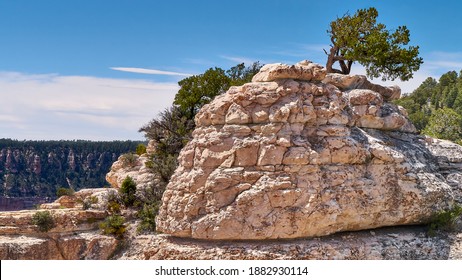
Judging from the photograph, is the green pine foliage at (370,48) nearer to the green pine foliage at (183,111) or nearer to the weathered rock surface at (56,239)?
the green pine foliage at (183,111)

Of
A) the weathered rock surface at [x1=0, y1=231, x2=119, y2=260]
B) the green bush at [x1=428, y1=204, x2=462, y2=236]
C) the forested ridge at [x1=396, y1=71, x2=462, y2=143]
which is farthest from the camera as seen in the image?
the forested ridge at [x1=396, y1=71, x2=462, y2=143]

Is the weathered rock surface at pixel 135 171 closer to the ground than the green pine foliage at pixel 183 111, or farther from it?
closer to the ground

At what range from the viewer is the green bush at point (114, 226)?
75.0ft

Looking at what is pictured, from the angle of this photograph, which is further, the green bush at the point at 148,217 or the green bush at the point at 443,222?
the green bush at the point at 148,217

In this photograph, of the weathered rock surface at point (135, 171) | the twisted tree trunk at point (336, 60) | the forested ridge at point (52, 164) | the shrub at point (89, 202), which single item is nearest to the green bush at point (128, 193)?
the weathered rock surface at point (135, 171)

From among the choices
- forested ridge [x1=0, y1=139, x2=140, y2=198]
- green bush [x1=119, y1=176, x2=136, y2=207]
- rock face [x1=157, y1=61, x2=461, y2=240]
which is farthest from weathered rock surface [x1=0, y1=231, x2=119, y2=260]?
forested ridge [x1=0, y1=139, x2=140, y2=198]

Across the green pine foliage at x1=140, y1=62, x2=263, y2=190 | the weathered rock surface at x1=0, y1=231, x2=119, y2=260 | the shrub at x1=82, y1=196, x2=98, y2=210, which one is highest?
the green pine foliage at x1=140, y1=62, x2=263, y2=190

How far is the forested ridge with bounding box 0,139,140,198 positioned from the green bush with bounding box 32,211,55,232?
152 ft

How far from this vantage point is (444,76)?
96000mm

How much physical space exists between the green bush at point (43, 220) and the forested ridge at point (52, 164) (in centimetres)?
4619

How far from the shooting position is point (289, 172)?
18.4m

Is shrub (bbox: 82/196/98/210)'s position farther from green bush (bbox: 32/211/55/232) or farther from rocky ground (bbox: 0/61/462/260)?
rocky ground (bbox: 0/61/462/260)

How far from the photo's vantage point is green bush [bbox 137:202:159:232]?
23.1m

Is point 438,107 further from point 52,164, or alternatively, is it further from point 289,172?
point 289,172
